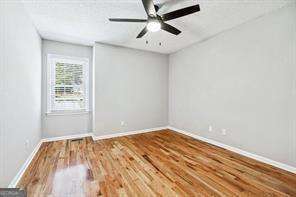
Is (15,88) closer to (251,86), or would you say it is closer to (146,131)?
(146,131)

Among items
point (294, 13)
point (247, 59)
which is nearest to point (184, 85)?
point (247, 59)

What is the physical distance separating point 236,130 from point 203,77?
61.4 inches

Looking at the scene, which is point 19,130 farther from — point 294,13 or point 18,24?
point 294,13

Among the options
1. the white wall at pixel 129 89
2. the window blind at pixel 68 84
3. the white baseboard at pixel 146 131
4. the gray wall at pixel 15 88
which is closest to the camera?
the gray wall at pixel 15 88

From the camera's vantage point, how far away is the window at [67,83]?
151 inches

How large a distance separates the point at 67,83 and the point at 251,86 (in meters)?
4.50

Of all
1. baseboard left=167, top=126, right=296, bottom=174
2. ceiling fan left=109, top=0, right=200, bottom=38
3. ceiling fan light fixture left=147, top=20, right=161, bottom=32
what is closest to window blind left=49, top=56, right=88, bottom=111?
ceiling fan left=109, top=0, right=200, bottom=38

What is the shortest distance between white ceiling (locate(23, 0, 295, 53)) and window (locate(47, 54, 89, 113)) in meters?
0.58

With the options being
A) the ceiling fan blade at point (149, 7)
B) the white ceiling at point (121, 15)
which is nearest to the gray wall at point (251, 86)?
the white ceiling at point (121, 15)

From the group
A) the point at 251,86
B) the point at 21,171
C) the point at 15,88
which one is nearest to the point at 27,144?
the point at 21,171

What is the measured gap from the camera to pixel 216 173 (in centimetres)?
234

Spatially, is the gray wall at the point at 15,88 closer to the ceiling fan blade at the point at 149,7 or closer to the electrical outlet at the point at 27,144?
the electrical outlet at the point at 27,144

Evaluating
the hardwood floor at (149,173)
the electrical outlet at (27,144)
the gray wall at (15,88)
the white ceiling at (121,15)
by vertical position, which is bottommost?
the hardwood floor at (149,173)

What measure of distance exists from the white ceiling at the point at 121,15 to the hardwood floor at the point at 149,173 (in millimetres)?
2719
